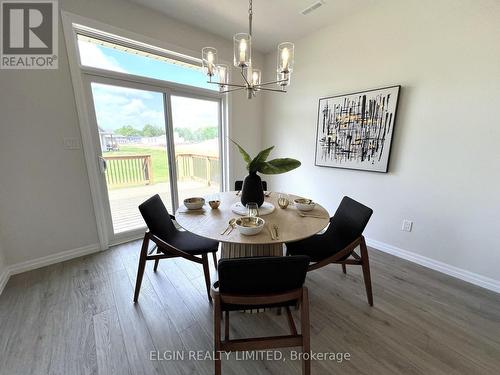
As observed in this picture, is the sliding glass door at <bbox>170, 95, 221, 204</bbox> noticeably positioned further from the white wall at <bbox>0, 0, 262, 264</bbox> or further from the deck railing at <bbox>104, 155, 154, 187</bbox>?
the white wall at <bbox>0, 0, 262, 264</bbox>

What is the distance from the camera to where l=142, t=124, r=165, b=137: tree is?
2571 millimetres

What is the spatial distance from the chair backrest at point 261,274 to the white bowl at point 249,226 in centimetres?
33

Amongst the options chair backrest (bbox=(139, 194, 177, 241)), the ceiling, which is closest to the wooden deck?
chair backrest (bbox=(139, 194, 177, 241))

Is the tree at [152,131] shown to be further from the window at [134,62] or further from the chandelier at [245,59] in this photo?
the chandelier at [245,59]

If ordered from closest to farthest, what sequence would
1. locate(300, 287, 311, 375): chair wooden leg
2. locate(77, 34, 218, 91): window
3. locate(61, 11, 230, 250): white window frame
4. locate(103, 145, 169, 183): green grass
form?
locate(300, 287, 311, 375): chair wooden leg, locate(61, 11, 230, 250): white window frame, locate(77, 34, 218, 91): window, locate(103, 145, 169, 183): green grass

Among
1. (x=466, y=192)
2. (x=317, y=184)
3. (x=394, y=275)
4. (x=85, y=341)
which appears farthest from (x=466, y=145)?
(x=85, y=341)

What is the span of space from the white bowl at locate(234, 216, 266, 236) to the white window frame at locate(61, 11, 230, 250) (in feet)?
6.36

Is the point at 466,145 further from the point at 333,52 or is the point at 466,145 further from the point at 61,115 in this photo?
the point at 61,115

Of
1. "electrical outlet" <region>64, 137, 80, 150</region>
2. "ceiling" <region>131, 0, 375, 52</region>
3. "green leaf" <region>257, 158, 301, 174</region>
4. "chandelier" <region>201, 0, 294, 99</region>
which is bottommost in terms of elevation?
"green leaf" <region>257, 158, 301, 174</region>

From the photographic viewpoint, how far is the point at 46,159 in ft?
6.38

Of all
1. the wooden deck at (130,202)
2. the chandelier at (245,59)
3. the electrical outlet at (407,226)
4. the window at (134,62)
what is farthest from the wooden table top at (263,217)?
the window at (134,62)

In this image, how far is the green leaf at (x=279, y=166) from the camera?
1427mm

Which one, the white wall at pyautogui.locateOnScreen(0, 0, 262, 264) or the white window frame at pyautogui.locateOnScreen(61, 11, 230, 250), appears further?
the white window frame at pyautogui.locateOnScreen(61, 11, 230, 250)

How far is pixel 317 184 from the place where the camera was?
3035 millimetres
